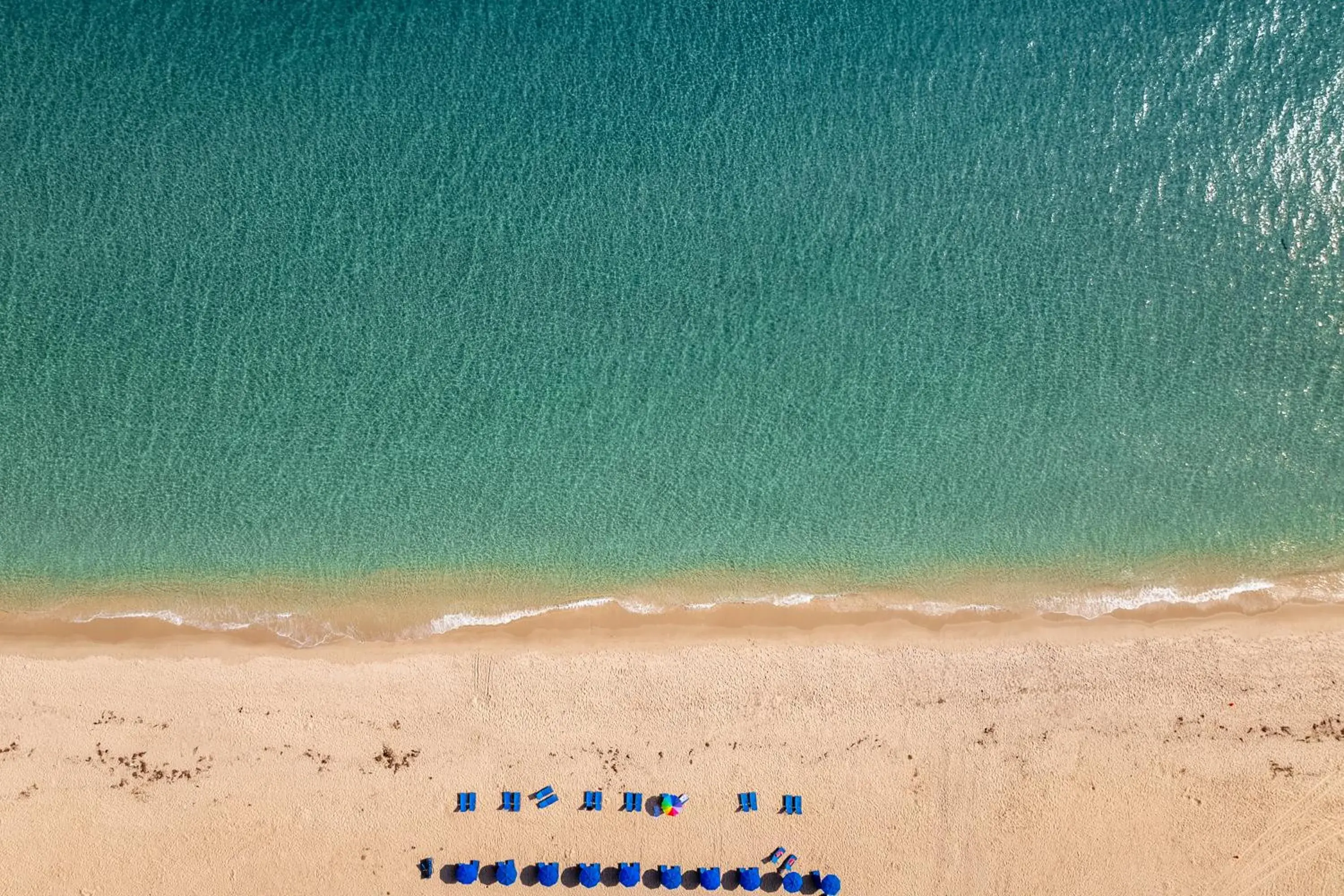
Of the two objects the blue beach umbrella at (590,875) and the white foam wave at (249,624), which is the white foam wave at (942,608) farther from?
the white foam wave at (249,624)

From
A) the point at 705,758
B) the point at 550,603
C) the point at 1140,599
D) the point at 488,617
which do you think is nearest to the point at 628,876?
the point at 705,758

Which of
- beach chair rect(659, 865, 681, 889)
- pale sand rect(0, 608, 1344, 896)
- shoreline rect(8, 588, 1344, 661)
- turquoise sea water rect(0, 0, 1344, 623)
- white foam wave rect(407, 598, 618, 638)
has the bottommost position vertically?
beach chair rect(659, 865, 681, 889)

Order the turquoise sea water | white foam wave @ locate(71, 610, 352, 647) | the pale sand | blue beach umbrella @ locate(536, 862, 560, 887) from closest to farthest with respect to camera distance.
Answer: blue beach umbrella @ locate(536, 862, 560, 887)
the pale sand
white foam wave @ locate(71, 610, 352, 647)
the turquoise sea water

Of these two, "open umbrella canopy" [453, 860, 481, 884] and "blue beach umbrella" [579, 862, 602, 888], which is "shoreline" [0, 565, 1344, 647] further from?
"blue beach umbrella" [579, 862, 602, 888]

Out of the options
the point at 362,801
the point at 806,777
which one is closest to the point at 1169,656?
the point at 806,777

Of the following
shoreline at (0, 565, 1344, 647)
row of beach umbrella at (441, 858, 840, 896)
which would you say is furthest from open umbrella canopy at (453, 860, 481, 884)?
shoreline at (0, 565, 1344, 647)

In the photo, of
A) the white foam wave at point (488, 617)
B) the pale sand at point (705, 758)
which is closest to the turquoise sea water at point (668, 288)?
the white foam wave at point (488, 617)

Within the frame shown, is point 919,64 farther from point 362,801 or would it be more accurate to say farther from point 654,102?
point 362,801
